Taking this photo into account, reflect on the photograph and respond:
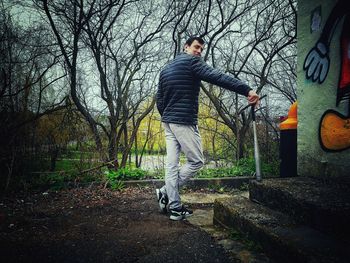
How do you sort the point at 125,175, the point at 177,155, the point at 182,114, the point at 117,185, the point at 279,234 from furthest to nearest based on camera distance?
1. the point at 125,175
2. the point at 117,185
3. the point at 177,155
4. the point at 182,114
5. the point at 279,234

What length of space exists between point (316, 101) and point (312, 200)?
1.53 m

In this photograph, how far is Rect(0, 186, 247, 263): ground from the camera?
6.98 feet

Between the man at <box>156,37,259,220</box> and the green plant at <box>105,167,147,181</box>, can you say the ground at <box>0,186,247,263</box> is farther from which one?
the green plant at <box>105,167,147,181</box>

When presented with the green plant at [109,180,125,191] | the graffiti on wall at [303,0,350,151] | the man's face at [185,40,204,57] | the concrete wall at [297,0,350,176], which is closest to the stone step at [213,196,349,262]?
the concrete wall at [297,0,350,176]

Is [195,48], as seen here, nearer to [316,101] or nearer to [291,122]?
[316,101]

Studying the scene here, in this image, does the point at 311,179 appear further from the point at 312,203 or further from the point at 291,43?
the point at 291,43

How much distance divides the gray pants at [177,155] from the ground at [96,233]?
1.12 feet

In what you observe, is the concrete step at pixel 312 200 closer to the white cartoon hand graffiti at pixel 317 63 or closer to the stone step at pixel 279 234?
the stone step at pixel 279 234

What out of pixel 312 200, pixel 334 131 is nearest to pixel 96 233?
pixel 312 200

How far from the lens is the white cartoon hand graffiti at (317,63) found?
3.13 metres

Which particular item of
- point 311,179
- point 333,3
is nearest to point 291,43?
point 333,3

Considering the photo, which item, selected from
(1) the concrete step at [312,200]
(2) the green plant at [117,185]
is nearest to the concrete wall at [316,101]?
(1) the concrete step at [312,200]

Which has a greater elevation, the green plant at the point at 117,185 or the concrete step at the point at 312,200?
the concrete step at the point at 312,200

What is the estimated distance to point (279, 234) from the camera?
6.40ft
